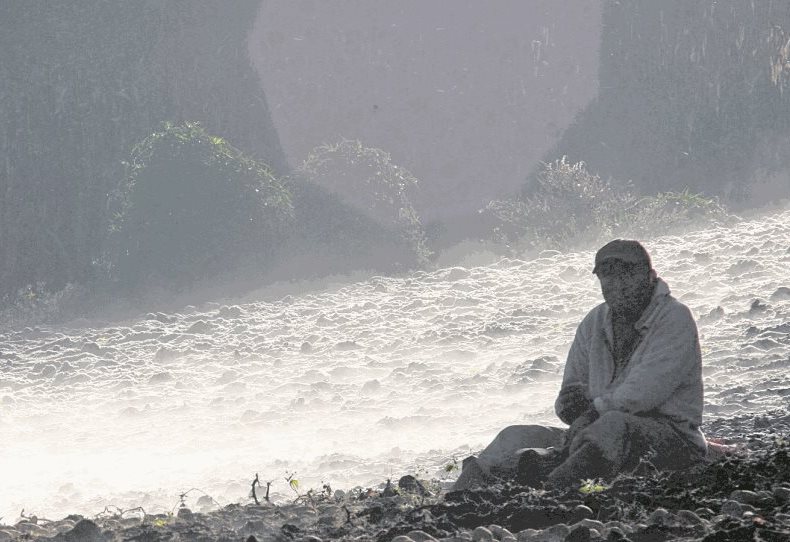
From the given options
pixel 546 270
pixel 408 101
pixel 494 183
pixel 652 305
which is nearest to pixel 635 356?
pixel 652 305

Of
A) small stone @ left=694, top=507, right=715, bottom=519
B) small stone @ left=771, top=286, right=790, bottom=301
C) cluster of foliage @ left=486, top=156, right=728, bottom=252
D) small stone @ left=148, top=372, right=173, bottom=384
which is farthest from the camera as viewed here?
cluster of foliage @ left=486, top=156, right=728, bottom=252

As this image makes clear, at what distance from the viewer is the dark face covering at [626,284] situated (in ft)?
14.5

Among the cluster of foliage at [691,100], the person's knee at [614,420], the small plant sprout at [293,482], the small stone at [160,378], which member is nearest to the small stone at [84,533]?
the small plant sprout at [293,482]

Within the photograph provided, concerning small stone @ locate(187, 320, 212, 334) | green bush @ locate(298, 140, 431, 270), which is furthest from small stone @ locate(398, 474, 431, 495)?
green bush @ locate(298, 140, 431, 270)

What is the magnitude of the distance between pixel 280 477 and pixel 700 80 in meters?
10.9

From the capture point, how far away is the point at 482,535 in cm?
381

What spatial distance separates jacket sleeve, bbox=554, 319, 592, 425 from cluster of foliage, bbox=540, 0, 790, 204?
33.4 feet

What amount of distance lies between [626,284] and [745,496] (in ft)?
3.34

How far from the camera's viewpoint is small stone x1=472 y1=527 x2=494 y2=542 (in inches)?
149

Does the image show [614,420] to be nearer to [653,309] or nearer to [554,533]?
[653,309]

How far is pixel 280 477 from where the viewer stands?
638 centimetres

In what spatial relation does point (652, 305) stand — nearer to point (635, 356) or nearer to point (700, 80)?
point (635, 356)

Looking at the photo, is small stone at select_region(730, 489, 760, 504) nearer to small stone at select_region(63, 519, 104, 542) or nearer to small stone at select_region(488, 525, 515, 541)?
small stone at select_region(488, 525, 515, 541)

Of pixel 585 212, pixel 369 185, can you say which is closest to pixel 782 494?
pixel 585 212
